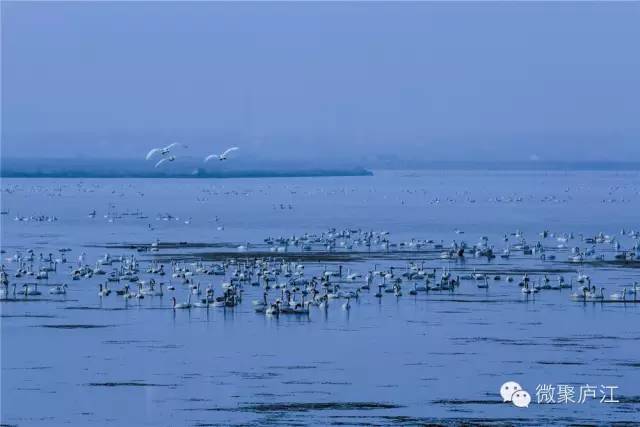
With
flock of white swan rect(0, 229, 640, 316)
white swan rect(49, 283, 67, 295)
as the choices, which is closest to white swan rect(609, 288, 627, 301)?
flock of white swan rect(0, 229, 640, 316)

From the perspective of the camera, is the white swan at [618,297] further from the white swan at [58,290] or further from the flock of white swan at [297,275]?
the white swan at [58,290]

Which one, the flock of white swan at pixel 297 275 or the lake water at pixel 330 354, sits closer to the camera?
the lake water at pixel 330 354

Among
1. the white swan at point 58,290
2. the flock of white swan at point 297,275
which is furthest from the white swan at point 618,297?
the white swan at point 58,290

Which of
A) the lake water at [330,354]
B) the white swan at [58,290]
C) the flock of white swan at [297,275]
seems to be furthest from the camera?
the white swan at [58,290]

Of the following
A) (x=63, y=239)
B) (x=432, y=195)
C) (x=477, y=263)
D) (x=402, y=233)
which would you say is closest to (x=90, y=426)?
(x=477, y=263)

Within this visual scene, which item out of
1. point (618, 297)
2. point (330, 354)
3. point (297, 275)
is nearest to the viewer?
point (330, 354)

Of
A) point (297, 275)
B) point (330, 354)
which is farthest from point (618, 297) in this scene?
point (330, 354)

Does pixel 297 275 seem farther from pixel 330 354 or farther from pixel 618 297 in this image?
pixel 330 354

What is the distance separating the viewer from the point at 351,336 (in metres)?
35.1

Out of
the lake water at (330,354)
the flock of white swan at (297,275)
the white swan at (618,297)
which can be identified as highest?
the flock of white swan at (297,275)

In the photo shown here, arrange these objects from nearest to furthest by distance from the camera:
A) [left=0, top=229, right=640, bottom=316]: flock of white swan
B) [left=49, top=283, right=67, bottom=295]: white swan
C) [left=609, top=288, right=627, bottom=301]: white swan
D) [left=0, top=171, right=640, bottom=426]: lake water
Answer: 1. [left=0, top=171, right=640, bottom=426]: lake water
2. [left=609, top=288, right=627, bottom=301]: white swan
3. [left=0, top=229, right=640, bottom=316]: flock of white swan
4. [left=49, top=283, right=67, bottom=295]: white swan

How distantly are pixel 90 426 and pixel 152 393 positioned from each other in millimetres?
Result: 2940

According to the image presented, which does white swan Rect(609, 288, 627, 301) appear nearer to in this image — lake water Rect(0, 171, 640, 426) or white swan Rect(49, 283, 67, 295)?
lake water Rect(0, 171, 640, 426)

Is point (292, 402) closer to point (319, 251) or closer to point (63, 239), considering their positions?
point (319, 251)
